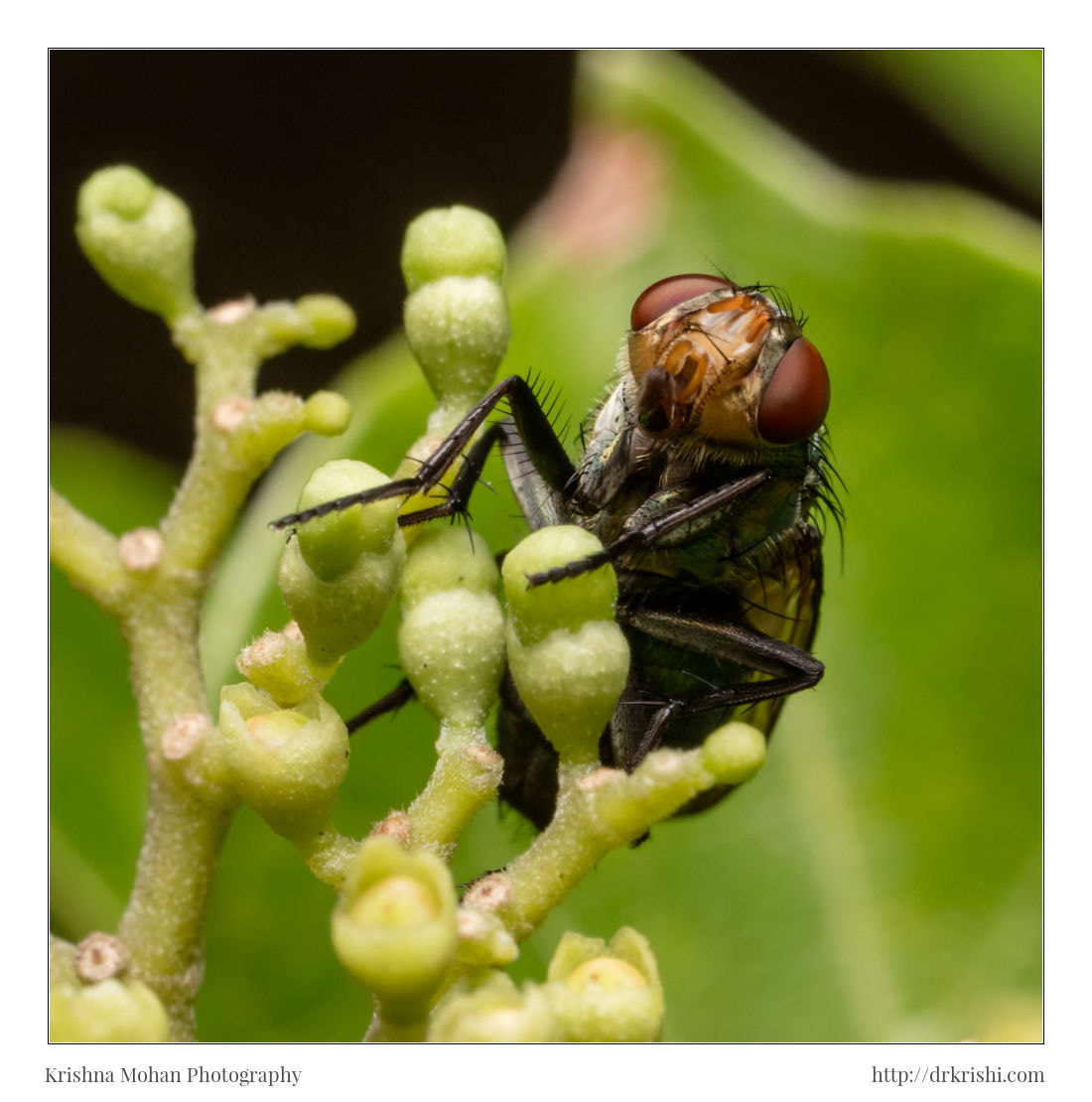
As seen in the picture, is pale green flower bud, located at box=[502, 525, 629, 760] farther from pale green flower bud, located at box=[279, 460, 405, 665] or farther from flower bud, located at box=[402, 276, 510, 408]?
flower bud, located at box=[402, 276, 510, 408]

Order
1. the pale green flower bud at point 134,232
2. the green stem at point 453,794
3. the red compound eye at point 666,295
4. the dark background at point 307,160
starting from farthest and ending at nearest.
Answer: the dark background at point 307,160 → the red compound eye at point 666,295 → the pale green flower bud at point 134,232 → the green stem at point 453,794

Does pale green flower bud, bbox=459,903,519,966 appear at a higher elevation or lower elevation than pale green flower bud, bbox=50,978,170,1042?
higher

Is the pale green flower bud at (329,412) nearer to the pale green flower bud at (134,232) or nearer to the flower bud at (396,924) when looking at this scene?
the pale green flower bud at (134,232)

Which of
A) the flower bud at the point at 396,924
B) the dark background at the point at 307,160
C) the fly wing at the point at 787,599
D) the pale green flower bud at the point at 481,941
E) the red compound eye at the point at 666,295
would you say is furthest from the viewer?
the dark background at the point at 307,160

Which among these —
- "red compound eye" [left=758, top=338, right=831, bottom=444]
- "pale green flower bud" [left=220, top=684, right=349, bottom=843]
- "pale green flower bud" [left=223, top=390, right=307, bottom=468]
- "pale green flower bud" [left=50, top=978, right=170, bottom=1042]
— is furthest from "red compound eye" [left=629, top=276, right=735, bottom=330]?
"pale green flower bud" [left=50, top=978, right=170, bottom=1042]

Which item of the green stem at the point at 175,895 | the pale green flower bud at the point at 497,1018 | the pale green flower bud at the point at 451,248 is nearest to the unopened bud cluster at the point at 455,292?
the pale green flower bud at the point at 451,248

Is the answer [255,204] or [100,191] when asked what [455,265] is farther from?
[255,204]
